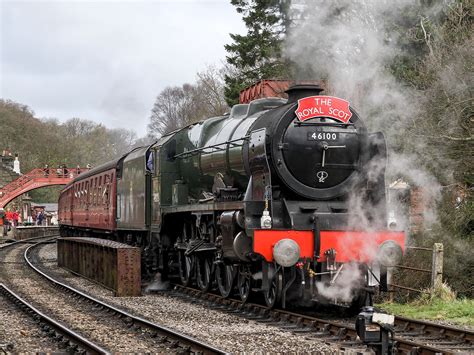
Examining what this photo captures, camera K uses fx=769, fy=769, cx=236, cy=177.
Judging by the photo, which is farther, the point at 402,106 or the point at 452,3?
the point at 452,3

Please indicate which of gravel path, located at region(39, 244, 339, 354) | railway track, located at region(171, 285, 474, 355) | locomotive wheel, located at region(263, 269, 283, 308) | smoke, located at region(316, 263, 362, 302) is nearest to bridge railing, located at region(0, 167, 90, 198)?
gravel path, located at region(39, 244, 339, 354)

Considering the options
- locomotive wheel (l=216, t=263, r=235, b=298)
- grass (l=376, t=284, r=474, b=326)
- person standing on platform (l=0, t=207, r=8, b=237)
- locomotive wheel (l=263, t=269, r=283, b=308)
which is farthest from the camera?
person standing on platform (l=0, t=207, r=8, b=237)

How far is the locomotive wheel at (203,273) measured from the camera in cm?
1302

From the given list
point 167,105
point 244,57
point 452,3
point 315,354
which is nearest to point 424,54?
point 452,3

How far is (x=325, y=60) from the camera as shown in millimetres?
15406

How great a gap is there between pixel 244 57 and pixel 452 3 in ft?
53.0

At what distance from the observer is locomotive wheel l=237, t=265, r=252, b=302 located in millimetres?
10960

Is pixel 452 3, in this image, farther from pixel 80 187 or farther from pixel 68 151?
pixel 68 151

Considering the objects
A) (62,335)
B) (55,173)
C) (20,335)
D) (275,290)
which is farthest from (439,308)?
(55,173)

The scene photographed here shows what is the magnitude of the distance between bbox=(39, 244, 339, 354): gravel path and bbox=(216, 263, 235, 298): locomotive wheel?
1.76ft

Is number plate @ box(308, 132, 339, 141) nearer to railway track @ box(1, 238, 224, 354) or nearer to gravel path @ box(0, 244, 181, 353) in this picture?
railway track @ box(1, 238, 224, 354)

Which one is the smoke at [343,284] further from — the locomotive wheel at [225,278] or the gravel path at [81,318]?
the gravel path at [81,318]

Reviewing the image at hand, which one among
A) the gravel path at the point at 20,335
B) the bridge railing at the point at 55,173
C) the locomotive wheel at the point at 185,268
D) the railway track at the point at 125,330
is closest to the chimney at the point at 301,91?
the railway track at the point at 125,330

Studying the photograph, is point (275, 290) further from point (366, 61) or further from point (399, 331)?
point (366, 61)
